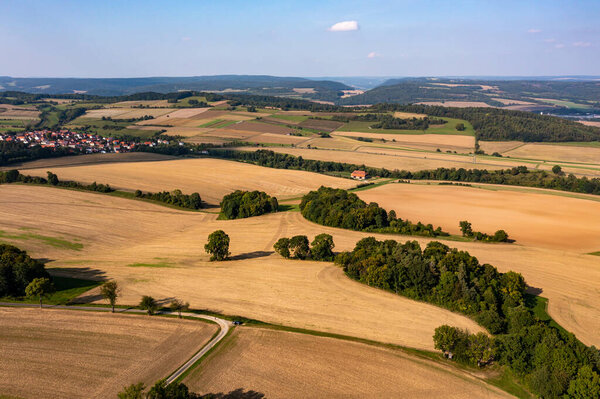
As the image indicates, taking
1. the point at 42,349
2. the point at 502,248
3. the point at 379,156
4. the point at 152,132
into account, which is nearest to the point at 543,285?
the point at 502,248

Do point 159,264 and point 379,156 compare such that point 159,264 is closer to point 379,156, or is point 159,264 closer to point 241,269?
point 241,269

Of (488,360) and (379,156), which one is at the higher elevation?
(379,156)

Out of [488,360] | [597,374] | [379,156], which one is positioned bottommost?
[488,360]

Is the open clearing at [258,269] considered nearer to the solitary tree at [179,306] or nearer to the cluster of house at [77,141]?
the solitary tree at [179,306]

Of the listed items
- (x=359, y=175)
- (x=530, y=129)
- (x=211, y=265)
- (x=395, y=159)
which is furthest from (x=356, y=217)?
(x=530, y=129)

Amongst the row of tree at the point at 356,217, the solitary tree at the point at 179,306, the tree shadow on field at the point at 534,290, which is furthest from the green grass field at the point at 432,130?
the solitary tree at the point at 179,306

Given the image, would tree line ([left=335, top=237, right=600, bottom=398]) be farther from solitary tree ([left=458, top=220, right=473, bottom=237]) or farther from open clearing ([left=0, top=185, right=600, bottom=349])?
solitary tree ([left=458, top=220, right=473, bottom=237])

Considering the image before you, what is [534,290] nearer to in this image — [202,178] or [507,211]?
[507,211]
